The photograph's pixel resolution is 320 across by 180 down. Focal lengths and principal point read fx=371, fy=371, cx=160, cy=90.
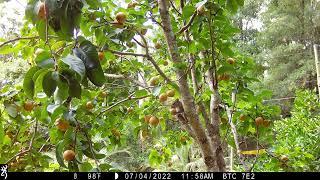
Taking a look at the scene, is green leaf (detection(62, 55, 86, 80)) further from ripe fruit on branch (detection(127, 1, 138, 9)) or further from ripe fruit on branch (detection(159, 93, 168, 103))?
ripe fruit on branch (detection(127, 1, 138, 9))

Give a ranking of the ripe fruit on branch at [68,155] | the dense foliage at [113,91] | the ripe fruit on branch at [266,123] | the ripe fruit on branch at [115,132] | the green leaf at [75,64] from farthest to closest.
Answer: the ripe fruit on branch at [115,132] < the ripe fruit on branch at [266,123] < the ripe fruit on branch at [68,155] < the dense foliage at [113,91] < the green leaf at [75,64]

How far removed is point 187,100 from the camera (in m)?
1.10

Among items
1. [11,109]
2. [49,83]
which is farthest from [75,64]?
[11,109]

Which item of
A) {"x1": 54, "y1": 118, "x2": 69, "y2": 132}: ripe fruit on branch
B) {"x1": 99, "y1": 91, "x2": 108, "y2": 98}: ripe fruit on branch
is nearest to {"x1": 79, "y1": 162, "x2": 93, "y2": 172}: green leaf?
{"x1": 54, "y1": 118, "x2": 69, "y2": 132}: ripe fruit on branch

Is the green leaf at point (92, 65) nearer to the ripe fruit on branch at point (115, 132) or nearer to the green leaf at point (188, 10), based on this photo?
the green leaf at point (188, 10)

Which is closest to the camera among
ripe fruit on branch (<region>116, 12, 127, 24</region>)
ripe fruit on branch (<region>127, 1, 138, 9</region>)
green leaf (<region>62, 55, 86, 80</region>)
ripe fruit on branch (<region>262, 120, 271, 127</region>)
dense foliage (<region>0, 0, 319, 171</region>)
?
green leaf (<region>62, 55, 86, 80</region>)

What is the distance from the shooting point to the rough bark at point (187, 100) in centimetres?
111

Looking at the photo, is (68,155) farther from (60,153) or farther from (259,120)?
(259,120)

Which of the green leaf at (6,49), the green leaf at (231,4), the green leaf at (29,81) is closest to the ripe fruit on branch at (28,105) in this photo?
the green leaf at (6,49)

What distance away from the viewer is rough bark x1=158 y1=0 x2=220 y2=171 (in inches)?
43.5

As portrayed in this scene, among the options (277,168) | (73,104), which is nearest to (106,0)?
(73,104)

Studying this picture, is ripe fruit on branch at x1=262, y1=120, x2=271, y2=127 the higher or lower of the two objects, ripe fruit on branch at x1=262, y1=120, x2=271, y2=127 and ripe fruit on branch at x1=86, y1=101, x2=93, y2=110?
the lower

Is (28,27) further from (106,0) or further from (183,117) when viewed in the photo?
(183,117)

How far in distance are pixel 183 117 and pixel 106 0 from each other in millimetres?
474
